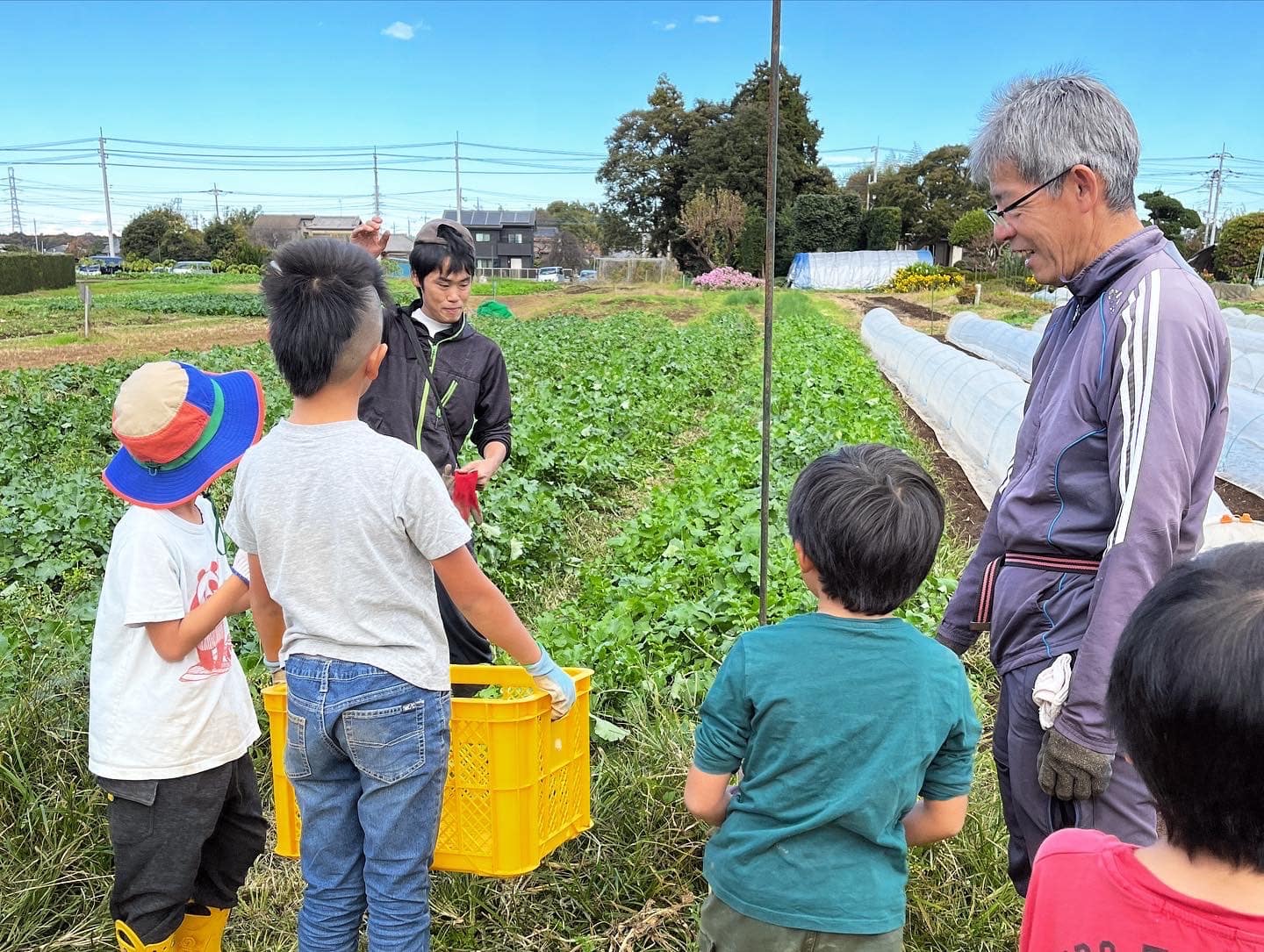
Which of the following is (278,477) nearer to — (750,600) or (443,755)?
(443,755)

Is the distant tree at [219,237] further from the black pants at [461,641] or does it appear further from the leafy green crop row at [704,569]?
the black pants at [461,641]

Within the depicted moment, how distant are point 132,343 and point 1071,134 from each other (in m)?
25.4

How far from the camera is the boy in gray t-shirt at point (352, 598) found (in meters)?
1.92

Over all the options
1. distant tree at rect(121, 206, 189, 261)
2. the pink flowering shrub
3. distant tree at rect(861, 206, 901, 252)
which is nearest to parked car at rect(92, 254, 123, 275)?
distant tree at rect(121, 206, 189, 261)

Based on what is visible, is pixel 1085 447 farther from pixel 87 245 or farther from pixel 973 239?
pixel 87 245

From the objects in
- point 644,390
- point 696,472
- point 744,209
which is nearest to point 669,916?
point 696,472

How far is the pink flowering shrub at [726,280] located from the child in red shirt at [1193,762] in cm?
4271

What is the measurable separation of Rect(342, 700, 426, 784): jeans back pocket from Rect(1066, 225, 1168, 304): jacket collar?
1639 millimetres

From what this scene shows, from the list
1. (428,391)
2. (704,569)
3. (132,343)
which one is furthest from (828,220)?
(428,391)

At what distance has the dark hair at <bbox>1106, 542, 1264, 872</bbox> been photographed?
3.29 feet

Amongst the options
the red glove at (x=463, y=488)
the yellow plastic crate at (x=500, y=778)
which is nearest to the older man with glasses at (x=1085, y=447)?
the yellow plastic crate at (x=500, y=778)

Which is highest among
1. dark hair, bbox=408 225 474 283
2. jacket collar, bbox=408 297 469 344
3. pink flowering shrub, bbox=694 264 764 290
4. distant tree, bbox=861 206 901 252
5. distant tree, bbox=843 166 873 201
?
distant tree, bbox=843 166 873 201

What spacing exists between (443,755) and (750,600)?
2458 millimetres

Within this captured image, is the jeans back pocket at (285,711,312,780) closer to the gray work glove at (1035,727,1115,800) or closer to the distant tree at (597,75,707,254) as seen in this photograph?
the gray work glove at (1035,727,1115,800)
